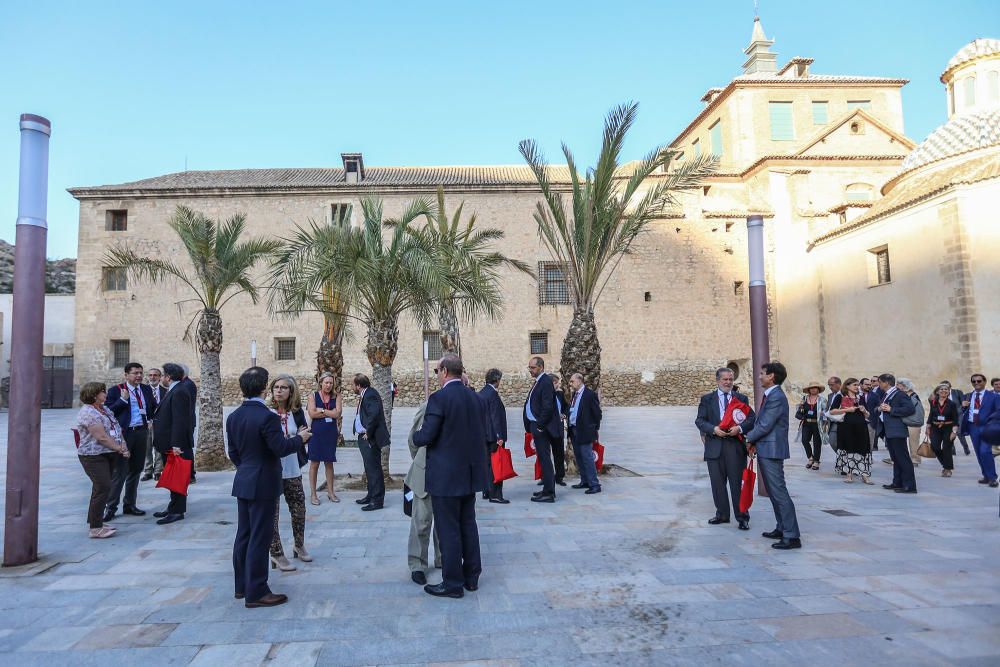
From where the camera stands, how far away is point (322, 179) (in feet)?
91.7

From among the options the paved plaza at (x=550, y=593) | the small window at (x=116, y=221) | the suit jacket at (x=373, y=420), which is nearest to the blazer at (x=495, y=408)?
the paved plaza at (x=550, y=593)

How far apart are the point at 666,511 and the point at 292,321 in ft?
72.0

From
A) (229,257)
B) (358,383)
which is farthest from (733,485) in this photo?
(229,257)

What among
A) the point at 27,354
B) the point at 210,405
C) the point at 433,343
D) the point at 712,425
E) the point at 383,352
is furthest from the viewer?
the point at 433,343

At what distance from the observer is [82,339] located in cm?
2539

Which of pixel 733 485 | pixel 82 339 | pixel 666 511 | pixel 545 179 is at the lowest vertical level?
pixel 666 511

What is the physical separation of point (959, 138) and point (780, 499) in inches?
788

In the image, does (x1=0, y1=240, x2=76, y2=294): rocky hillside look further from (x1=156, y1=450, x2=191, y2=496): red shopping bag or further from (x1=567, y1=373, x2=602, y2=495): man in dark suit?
(x1=567, y1=373, x2=602, y2=495): man in dark suit

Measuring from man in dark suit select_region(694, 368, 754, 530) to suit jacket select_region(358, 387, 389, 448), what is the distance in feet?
11.0

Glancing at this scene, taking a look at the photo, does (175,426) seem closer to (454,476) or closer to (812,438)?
(454,476)

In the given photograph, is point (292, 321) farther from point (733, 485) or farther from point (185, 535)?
point (733, 485)

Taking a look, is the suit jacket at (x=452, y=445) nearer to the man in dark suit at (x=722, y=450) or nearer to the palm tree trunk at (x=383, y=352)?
the man in dark suit at (x=722, y=450)

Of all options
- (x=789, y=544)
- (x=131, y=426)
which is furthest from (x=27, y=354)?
(x=789, y=544)

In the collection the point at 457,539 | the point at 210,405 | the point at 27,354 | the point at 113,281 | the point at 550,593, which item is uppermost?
the point at 113,281
